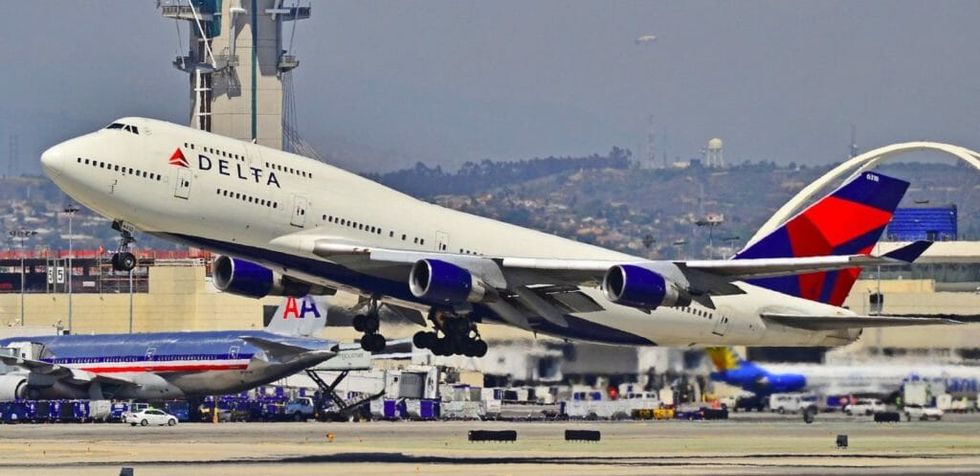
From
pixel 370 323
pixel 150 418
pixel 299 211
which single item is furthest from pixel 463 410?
pixel 299 211

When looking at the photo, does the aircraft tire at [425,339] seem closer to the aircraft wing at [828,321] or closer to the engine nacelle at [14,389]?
the aircraft wing at [828,321]

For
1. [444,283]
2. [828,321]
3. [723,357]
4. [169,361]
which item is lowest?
[723,357]

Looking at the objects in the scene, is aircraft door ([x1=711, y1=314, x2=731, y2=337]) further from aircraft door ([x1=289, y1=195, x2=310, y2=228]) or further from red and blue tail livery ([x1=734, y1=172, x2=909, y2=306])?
aircraft door ([x1=289, y1=195, x2=310, y2=228])

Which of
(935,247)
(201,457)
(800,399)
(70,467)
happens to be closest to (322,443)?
(201,457)

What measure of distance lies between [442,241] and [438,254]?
1899mm

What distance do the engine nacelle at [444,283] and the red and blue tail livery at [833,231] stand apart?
1516cm

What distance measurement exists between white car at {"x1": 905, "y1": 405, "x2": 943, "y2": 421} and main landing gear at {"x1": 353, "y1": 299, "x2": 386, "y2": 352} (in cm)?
3423

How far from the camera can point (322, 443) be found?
7706cm

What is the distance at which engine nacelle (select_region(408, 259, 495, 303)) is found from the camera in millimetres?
58094

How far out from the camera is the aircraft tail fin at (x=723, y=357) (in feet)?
256

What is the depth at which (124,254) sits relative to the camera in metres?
57.7

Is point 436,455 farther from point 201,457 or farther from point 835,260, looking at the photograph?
point 835,260

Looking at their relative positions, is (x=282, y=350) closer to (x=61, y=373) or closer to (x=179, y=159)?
(x=61, y=373)

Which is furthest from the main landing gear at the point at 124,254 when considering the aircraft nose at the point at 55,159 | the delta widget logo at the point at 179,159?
the delta widget logo at the point at 179,159
